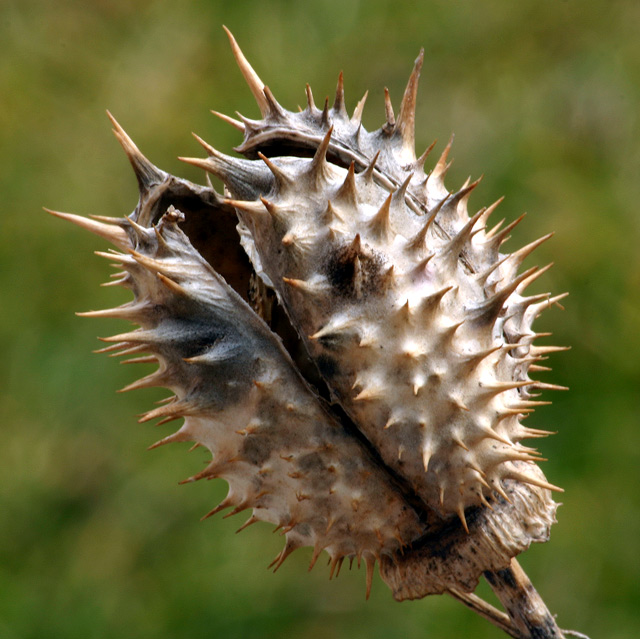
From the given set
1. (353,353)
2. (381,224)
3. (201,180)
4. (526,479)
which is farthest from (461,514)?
(201,180)

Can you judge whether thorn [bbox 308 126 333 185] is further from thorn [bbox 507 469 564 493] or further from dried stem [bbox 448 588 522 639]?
dried stem [bbox 448 588 522 639]

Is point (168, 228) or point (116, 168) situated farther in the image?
point (116, 168)

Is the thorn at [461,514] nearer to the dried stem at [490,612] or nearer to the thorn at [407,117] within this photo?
the dried stem at [490,612]

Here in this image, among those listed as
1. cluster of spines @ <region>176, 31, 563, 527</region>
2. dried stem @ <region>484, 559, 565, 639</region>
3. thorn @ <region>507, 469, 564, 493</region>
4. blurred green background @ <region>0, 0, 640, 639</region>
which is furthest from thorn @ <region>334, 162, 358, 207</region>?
blurred green background @ <region>0, 0, 640, 639</region>

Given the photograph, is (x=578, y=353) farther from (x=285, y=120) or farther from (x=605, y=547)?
(x=285, y=120)

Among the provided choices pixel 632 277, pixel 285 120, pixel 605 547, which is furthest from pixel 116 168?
pixel 605 547

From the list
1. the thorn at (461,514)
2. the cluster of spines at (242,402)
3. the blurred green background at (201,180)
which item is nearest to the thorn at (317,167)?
the cluster of spines at (242,402)

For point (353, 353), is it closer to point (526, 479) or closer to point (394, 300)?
point (394, 300)
